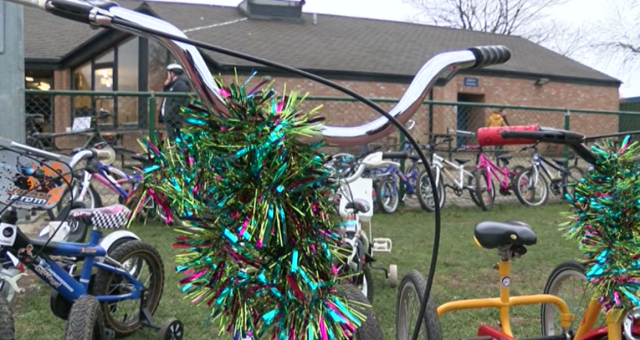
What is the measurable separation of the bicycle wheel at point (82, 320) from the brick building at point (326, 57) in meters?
8.89

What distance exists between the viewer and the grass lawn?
346cm

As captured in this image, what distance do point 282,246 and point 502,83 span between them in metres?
20.5

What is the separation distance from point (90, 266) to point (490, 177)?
22.1 ft

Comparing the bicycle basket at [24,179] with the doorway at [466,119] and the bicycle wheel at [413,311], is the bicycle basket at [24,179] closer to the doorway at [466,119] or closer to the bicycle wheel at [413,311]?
the bicycle wheel at [413,311]

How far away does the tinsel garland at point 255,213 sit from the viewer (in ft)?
3.45

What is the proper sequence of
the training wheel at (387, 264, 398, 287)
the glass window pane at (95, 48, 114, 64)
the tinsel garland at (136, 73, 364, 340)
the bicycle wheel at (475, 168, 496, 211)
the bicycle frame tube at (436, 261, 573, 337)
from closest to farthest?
the tinsel garland at (136, 73, 364, 340) < the bicycle frame tube at (436, 261, 573, 337) < the training wheel at (387, 264, 398, 287) < the bicycle wheel at (475, 168, 496, 211) < the glass window pane at (95, 48, 114, 64)

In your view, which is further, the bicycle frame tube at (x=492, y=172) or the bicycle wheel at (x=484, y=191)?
the bicycle frame tube at (x=492, y=172)

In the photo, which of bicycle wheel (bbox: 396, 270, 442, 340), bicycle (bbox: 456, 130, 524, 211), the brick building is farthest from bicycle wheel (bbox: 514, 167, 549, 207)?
bicycle wheel (bbox: 396, 270, 442, 340)

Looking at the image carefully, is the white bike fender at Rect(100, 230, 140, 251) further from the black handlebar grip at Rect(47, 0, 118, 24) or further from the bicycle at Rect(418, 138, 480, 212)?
the bicycle at Rect(418, 138, 480, 212)

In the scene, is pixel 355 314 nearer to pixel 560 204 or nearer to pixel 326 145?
pixel 326 145

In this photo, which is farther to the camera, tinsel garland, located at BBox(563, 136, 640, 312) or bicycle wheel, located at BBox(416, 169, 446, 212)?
bicycle wheel, located at BBox(416, 169, 446, 212)

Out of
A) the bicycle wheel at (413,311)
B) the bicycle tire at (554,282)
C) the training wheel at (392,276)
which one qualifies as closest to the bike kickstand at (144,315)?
the bicycle wheel at (413,311)

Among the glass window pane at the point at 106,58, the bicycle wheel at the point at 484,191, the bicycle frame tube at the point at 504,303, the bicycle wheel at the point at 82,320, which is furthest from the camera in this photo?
the glass window pane at the point at 106,58

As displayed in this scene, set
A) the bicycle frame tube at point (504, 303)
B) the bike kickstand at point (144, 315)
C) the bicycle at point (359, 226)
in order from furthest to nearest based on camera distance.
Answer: the bicycle at point (359, 226) → the bike kickstand at point (144, 315) → the bicycle frame tube at point (504, 303)
